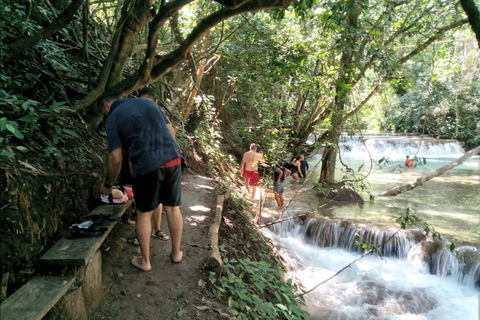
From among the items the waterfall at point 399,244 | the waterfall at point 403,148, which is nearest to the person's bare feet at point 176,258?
the waterfall at point 399,244

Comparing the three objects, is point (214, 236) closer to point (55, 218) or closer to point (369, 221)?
point (55, 218)

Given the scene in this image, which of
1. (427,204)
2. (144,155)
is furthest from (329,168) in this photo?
(144,155)

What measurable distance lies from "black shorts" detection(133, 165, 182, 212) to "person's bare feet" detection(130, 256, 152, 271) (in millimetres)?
635

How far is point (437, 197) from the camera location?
12.1 m

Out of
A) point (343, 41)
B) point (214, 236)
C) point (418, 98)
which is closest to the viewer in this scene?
point (214, 236)

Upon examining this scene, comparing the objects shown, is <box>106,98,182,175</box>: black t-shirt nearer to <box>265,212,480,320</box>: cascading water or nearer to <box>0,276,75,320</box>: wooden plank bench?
<box>0,276,75,320</box>: wooden plank bench

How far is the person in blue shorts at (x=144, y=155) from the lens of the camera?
106 inches

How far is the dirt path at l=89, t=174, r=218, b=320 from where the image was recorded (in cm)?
260

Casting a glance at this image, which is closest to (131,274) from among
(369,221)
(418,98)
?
(369,221)

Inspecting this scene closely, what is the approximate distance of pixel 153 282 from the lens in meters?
2.93

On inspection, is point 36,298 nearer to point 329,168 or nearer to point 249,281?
point 249,281

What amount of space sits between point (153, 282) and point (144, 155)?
125cm

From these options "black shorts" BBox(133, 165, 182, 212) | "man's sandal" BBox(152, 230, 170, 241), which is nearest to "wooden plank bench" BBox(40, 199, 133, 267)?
"black shorts" BBox(133, 165, 182, 212)

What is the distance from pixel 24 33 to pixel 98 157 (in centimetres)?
196
